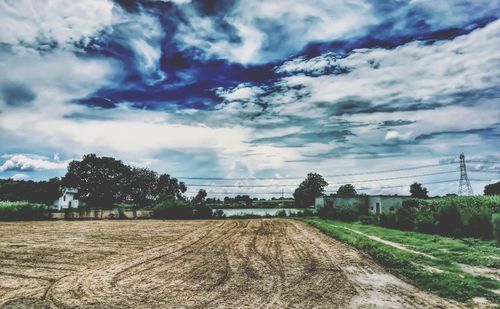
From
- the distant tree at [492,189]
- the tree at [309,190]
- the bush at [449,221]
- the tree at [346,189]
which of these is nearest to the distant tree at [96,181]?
the tree at [309,190]

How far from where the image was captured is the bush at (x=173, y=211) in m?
49.5

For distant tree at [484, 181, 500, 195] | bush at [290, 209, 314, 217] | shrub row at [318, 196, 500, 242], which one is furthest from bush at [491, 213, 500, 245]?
distant tree at [484, 181, 500, 195]

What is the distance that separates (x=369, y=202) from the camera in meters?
59.5

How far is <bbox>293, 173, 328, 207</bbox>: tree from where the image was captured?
316ft

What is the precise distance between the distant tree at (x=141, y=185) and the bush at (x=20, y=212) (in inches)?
1480

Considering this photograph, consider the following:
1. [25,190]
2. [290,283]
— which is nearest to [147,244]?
[290,283]

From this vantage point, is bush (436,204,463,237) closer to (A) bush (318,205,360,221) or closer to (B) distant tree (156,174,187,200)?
(A) bush (318,205,360,221)

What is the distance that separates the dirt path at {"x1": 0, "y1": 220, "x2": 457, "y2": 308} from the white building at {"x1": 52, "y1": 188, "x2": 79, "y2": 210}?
2425 inches

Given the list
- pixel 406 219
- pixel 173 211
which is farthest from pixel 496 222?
pixel 173 211

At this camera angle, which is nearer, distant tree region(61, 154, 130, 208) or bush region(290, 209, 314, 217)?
bush region(290, 209, 314, 217)

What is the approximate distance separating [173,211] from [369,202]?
30418 millimetres

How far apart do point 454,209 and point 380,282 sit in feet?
60.7

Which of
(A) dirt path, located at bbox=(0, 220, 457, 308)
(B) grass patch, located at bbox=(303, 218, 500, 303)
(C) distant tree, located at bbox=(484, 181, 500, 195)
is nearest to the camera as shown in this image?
(A) dirt path, located at bbox=(0, 220, 457, 308)

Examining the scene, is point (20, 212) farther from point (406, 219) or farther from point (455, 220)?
point (455, 220)
